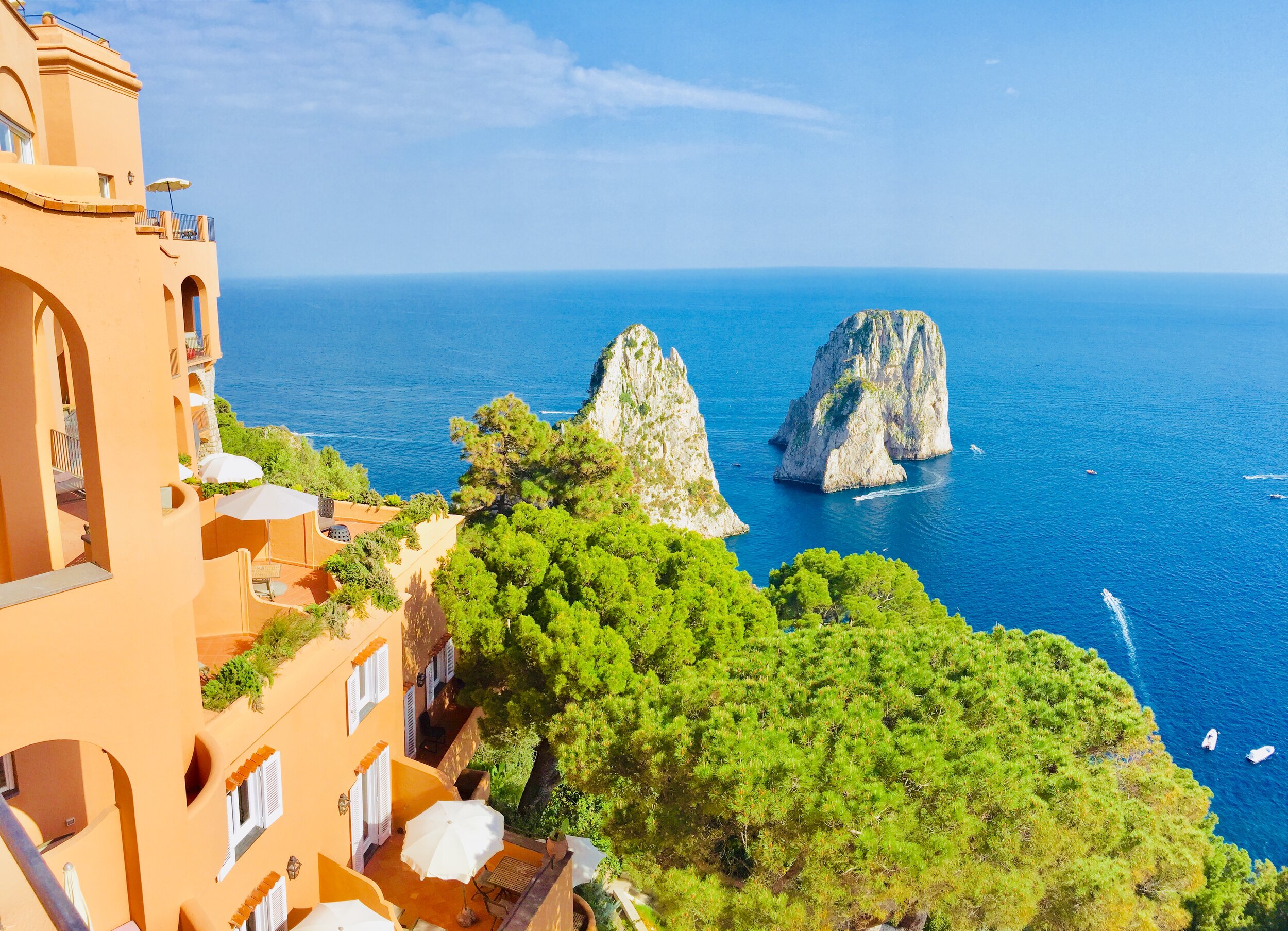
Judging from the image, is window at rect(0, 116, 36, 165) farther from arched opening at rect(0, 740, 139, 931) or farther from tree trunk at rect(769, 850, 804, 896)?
tree trunk at rect(769, 850, 804, 896)

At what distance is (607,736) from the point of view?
43.8 feet

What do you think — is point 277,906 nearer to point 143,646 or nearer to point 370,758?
point 370,758

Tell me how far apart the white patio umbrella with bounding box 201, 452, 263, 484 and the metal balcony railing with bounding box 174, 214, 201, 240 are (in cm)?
580

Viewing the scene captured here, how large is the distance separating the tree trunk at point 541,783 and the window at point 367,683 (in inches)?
190

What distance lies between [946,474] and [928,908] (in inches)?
3404

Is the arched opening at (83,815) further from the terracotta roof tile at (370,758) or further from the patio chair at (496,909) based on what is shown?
the patio chair at (496,909)

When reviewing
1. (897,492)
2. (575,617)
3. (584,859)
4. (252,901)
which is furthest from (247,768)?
(897,492)

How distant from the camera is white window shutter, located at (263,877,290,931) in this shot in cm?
1137

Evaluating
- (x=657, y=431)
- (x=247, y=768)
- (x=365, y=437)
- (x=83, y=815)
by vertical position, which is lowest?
(x=365, y=437)

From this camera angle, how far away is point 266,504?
13.7 meters

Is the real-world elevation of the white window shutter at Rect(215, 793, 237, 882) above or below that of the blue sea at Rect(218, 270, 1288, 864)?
above

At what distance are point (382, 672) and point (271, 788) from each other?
3.17 meters

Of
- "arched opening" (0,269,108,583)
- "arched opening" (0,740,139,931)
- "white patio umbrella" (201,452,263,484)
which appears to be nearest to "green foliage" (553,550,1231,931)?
"arched opening" (0,740,139,931)

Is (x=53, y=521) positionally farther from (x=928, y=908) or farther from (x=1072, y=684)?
(x=1072, y=684)
